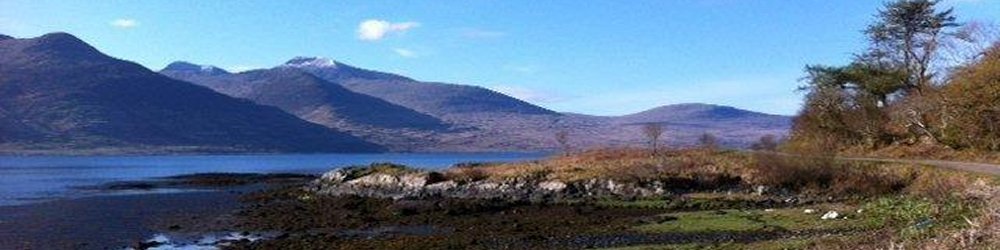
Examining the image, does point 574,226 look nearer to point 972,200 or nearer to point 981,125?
point 972,200

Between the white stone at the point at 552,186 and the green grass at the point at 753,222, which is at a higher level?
the white stone at the point at 552,186

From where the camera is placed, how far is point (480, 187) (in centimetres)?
6444

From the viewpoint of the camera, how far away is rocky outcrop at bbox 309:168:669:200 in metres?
58.1

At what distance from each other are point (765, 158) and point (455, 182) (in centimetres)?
2165

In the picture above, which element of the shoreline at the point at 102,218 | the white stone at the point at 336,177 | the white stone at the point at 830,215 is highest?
the white stone at the point at 336,177

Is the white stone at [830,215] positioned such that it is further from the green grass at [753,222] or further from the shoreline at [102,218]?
the shoreline at [102,218]

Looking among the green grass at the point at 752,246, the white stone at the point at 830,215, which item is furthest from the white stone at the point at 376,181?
the green grass at the point at 752,246

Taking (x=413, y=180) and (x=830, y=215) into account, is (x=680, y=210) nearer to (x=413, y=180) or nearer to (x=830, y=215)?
(x=830, y=215)

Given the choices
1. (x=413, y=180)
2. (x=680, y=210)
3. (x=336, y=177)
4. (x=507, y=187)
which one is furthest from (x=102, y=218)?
(x=680, y=210)

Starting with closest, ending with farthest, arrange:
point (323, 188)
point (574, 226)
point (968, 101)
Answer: point (574, 226) < point (968, 101) < point (323, 188)

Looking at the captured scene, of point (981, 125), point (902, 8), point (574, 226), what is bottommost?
point (574, 226)

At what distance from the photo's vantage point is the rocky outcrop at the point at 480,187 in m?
58.1

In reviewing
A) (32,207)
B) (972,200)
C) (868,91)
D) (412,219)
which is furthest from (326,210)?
(868,91)

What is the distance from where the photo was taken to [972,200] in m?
27.9
